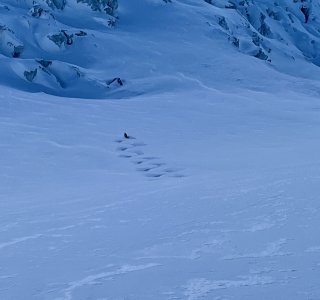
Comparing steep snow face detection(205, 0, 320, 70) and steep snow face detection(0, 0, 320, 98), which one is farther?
steep snow face detection(205, 0, 320, 70)

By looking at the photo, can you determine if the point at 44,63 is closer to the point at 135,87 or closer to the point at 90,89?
the point at 90,89

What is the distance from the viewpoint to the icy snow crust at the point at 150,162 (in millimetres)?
3273

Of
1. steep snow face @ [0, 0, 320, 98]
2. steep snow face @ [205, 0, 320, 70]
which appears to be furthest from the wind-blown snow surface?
steep snow face @ [205, 0, 320, 70]

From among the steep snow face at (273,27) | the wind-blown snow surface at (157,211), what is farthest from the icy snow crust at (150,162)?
the steep snow face at (273,27)

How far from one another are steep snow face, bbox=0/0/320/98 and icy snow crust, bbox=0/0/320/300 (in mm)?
90

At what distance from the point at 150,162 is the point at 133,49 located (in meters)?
13.7

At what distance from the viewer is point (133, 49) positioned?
21750mm

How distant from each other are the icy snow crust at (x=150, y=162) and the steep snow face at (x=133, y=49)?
0.30 feet

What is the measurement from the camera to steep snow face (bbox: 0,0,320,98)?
18016 mm

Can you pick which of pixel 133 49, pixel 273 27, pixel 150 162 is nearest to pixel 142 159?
pixel 150 162

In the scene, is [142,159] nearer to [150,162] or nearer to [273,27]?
[150,162]

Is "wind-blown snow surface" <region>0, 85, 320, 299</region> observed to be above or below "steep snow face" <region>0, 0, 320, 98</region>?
above

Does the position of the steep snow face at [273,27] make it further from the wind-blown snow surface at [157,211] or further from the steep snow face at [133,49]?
the wind-blown snow surface at [157,211]

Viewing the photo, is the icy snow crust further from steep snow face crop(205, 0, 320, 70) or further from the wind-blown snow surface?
steep snow face crop(205, 0, 320, 70)
